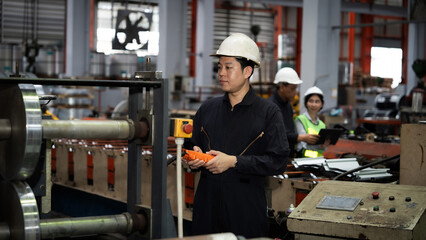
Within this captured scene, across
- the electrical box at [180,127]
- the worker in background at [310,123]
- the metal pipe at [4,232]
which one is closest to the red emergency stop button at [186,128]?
the electrical box at [180,127]

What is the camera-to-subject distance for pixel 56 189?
5.95m

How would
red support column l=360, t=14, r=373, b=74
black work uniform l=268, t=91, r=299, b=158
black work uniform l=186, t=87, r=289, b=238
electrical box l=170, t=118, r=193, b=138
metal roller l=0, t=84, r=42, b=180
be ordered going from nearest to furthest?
metal roller l=0, t=84, r=42, b=180 < electrical box l=170, t=118, r=193, b=138 < black work uniform l=186, t=87, r=289, b=238 < black work uniform l=268, t=91, r=299, b=158 < red support column l=360, t=14, r=373, b=74

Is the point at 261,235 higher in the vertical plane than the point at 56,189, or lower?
higher

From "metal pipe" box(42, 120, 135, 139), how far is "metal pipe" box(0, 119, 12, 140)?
0.30ft

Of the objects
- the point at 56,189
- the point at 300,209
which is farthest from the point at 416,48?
the point at 300,209

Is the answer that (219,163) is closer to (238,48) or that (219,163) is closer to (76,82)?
(238,48)

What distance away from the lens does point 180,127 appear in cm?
200

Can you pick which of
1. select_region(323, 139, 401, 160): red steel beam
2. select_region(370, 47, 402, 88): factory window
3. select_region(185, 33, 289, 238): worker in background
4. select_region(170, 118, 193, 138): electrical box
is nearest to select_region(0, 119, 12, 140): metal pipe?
select_region(170, 118, 193, 138): electrical box

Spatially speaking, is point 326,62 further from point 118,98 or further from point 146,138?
point 146,138

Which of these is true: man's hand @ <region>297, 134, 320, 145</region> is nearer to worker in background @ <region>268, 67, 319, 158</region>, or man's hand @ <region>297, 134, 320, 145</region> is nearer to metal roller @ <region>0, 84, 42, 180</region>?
worker in background @ <region>268, 67, 319, 158</region>

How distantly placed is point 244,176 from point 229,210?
17cm

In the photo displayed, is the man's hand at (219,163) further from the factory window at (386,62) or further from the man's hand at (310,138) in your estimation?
the factory window at (386,62)

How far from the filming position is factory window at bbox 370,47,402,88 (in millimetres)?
22578

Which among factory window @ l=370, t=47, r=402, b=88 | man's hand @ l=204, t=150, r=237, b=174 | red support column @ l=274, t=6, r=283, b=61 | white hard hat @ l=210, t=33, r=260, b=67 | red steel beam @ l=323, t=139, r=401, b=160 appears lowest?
red steel beam @ l=323, t=139, r=401, b=160
